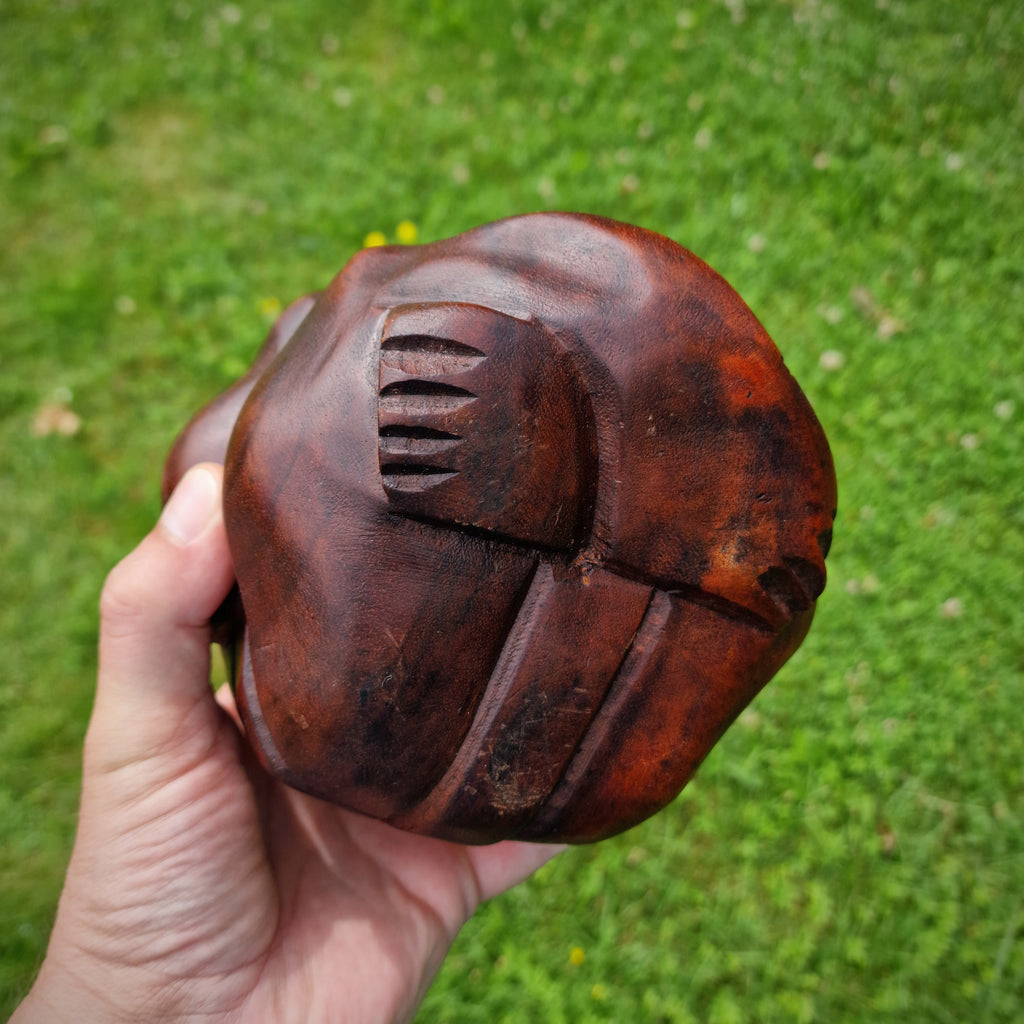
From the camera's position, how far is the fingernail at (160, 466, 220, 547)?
2.04 metres

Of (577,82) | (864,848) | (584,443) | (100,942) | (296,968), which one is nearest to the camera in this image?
(584,443)

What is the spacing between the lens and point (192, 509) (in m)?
2.05

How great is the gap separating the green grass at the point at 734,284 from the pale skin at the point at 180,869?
1.10m

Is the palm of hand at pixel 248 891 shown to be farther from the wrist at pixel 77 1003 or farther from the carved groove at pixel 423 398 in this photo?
the carved groove at pixel 423 398

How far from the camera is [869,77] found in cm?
420

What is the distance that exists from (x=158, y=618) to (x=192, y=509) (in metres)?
0.26

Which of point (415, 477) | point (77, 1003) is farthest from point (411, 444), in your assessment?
point (77, 1003)

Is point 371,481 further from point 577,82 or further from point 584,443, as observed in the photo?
point 577,82

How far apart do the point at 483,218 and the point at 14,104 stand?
8.33ft

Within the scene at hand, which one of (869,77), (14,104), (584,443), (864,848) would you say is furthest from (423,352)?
(14,104)

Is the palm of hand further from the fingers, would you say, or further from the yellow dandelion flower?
the yellow dandelion flower

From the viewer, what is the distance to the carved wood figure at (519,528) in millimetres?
1636

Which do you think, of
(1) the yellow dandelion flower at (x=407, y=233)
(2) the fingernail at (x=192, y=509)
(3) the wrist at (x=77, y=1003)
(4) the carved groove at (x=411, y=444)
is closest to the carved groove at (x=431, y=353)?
(4) the carved groove at (x=411, y=444)

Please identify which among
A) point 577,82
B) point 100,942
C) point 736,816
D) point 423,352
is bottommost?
point 736,816
